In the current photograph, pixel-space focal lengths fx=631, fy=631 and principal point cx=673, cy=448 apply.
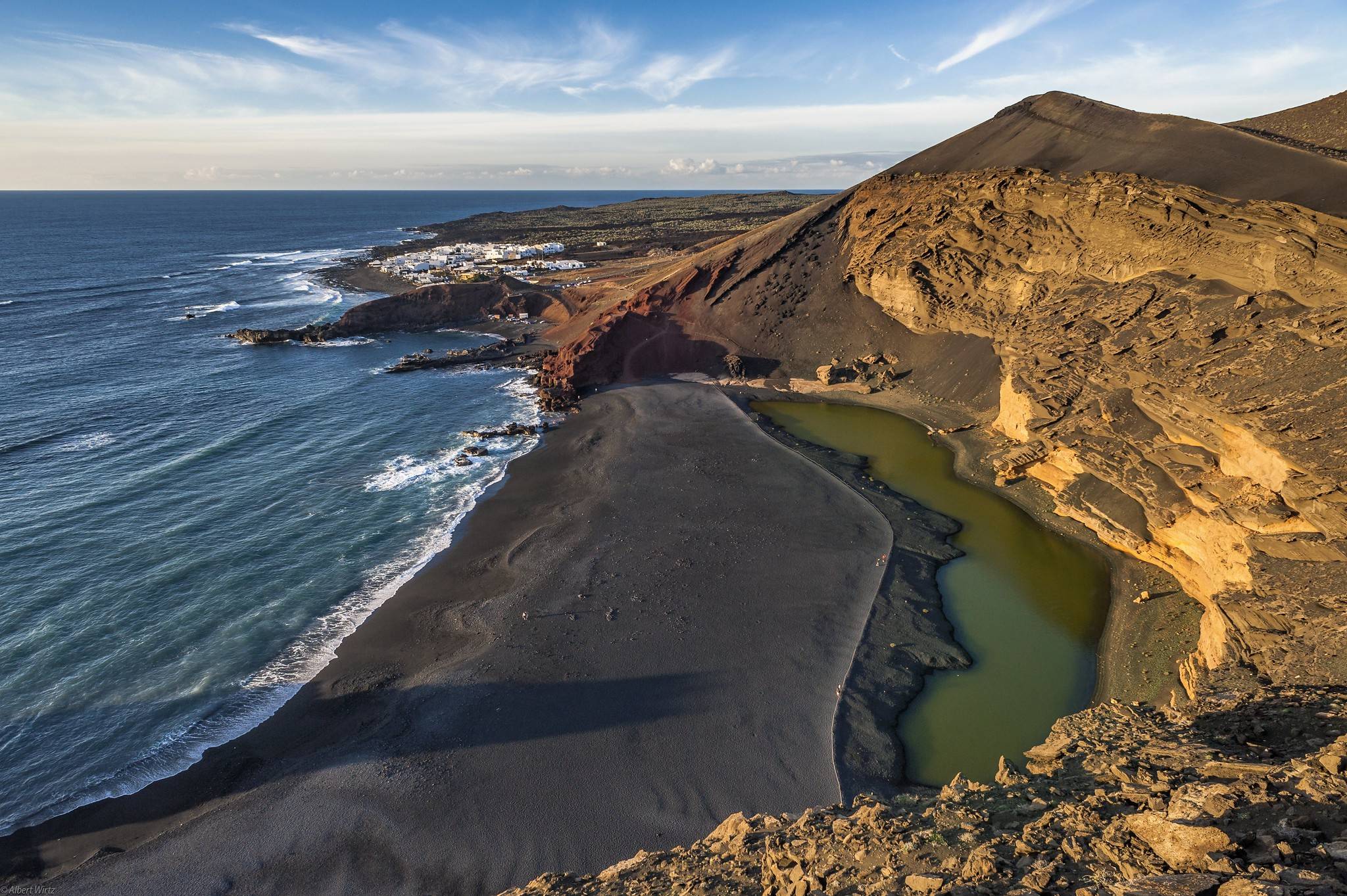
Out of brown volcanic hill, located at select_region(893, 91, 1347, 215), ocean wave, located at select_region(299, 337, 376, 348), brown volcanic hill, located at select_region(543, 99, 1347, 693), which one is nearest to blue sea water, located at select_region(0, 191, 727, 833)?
ocean wave, located at select_region(299, 337, 376, 348)

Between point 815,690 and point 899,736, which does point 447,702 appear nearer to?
point 815,690

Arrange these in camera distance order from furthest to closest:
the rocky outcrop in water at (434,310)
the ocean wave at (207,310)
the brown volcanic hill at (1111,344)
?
the ocean wave at (207,310), the rocky outcrop in water at (434,310), the brown volcanic hill at (1111,344)

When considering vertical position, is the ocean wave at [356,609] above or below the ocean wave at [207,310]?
→ below

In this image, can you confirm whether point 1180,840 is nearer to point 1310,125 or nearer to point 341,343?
point 1310,125

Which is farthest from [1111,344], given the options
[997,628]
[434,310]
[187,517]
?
[434,310]

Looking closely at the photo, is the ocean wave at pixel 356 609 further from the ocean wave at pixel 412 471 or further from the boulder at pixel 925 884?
the boulder at pixel 925 884

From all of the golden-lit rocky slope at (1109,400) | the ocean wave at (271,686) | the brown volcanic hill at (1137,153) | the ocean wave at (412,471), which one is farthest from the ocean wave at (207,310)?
the brown volcanic hill at (1137,153)
